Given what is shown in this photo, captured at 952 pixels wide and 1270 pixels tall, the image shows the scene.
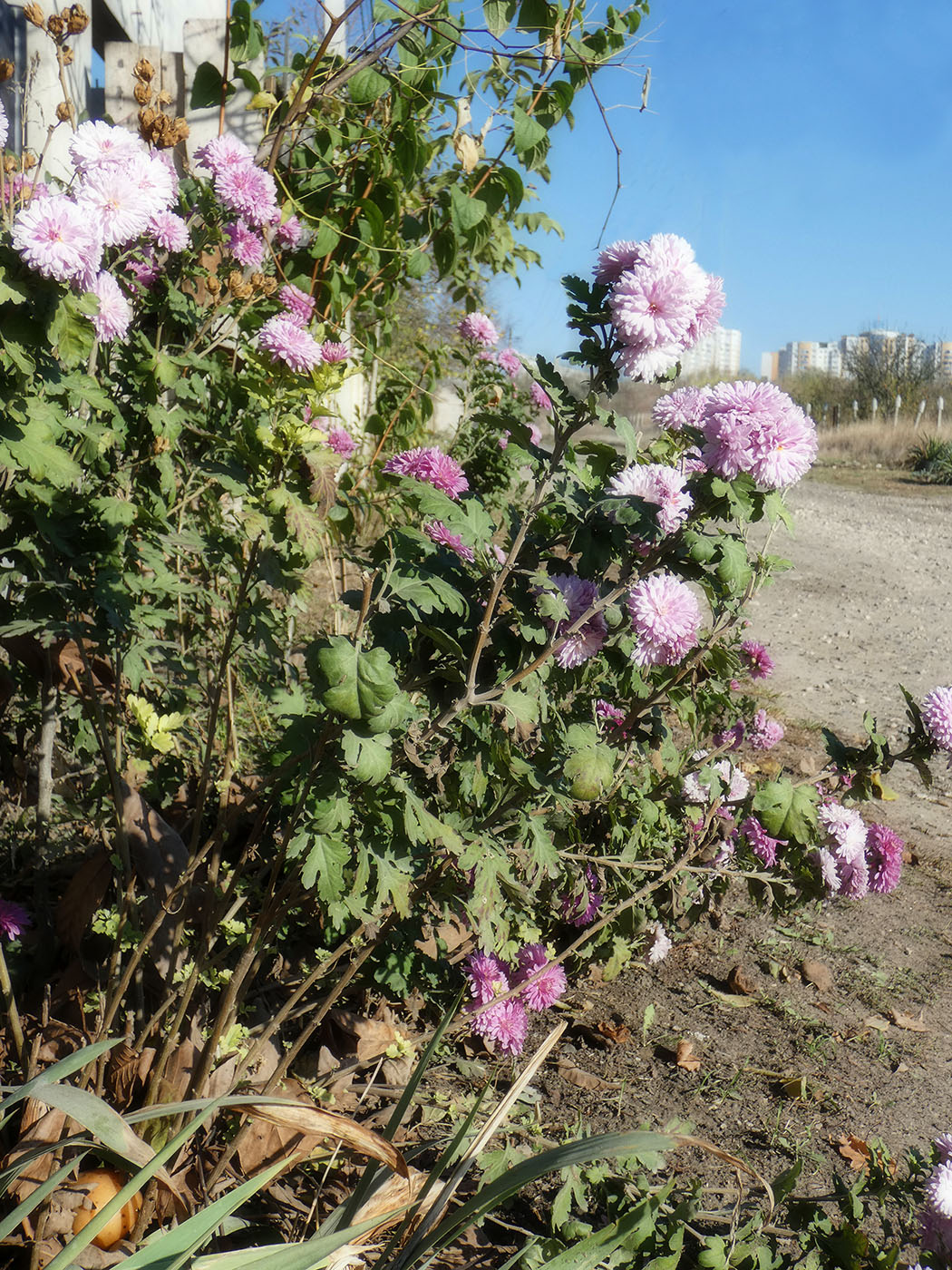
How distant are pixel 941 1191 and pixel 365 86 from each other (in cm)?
262

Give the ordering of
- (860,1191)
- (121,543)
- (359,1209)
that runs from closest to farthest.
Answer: (359,1209), (860,1191), (121,543)

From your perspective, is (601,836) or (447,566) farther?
(601,836)

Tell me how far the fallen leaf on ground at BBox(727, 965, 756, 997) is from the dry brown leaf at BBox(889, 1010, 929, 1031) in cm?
34

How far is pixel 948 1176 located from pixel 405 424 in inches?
118

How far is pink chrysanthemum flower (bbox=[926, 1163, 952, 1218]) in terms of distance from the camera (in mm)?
1426

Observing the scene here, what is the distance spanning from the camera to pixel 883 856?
2.21 meters

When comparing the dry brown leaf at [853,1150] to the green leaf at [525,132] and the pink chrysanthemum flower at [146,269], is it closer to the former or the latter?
the pink chrysanthemum flower at [146,269]

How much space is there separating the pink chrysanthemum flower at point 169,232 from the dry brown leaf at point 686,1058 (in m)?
1.99

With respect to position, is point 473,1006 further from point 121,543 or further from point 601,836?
point 121,543

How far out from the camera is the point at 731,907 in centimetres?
310

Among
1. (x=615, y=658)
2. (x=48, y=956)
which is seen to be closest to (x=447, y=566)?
(x=615, y=658)

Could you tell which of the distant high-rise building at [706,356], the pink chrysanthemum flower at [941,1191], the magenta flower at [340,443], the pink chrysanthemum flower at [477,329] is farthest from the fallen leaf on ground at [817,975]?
the pink chrysanthemum flower at [477,329]

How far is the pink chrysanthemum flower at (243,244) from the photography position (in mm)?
2260

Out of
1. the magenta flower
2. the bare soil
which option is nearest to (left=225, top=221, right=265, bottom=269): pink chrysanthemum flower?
the magenta flower
